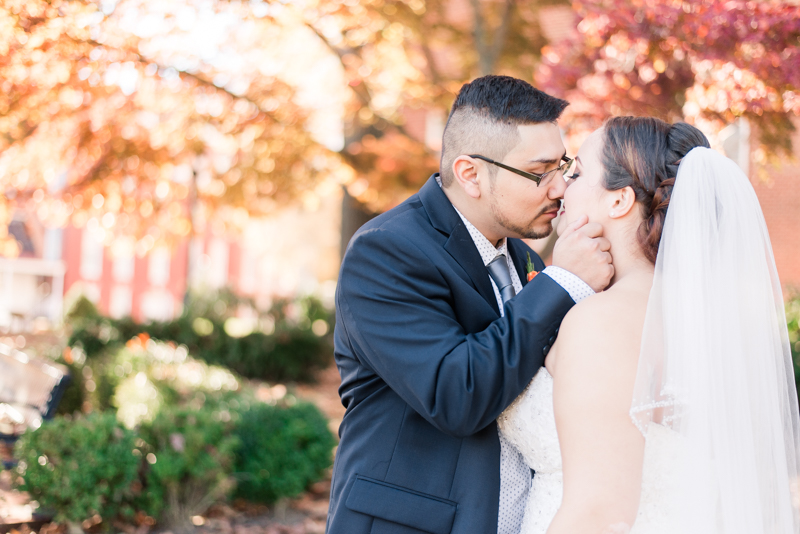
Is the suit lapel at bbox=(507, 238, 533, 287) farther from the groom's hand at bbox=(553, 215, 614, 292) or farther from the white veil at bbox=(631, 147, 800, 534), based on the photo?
the white veil at bbox=(631, 147, 800, 534)

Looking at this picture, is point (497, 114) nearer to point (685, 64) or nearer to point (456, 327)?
point (456, 327)

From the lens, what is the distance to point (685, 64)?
5.38 m

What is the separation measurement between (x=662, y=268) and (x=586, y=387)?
498 mm

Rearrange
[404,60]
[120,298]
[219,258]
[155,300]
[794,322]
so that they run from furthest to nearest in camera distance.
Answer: [219,258] < [155,300] < [120,298] < [794,322] < [404,60]

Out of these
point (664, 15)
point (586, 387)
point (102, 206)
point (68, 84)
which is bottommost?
point (102, 206)

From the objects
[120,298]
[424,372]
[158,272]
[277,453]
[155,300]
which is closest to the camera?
[424,372]

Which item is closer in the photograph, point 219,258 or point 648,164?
point 648,164

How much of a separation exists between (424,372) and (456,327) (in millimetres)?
209

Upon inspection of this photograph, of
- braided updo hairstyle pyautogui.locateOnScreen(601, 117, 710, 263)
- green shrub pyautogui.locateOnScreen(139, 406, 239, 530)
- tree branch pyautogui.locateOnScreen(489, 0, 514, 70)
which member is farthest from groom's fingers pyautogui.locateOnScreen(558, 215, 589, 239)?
tree branch pyautogui.locateOnScreen(489, 0, 514, 70)

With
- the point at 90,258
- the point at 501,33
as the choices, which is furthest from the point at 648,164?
the point at 90,258

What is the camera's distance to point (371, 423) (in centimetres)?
228

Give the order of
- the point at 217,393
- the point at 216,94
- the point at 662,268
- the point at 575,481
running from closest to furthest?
the point at 575,481 < the point at 662,268 < the point at 217,393 < the point at 216,94

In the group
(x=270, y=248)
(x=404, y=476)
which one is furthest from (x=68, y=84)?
(x=270, y=248)

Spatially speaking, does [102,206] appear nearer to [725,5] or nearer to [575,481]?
[725,5]
